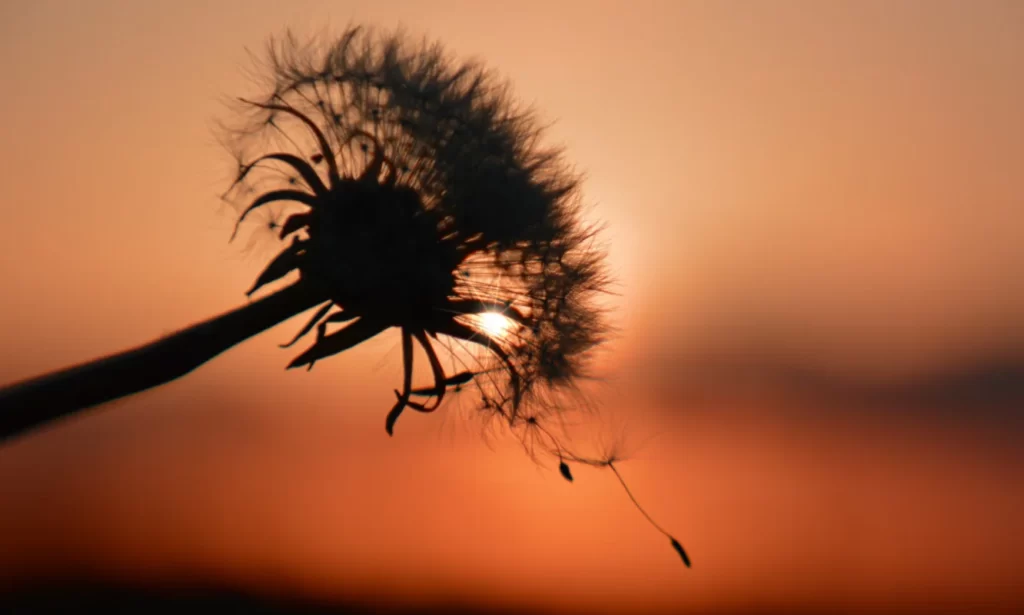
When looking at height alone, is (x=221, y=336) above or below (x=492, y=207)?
below

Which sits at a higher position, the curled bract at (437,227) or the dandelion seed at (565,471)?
the curled bract at (437,227)

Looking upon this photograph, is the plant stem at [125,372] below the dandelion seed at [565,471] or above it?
above

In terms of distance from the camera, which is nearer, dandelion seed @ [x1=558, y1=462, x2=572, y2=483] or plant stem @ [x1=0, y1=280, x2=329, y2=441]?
plant stem @ [x1=0, y1=280, x2=329, y2=441]

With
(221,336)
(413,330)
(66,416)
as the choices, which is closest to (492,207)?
(413,330)

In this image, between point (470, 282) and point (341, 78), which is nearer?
point (470, 282)

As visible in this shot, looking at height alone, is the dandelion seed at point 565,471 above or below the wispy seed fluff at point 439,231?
below

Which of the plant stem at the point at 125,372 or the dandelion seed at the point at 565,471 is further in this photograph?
the dandelion seed at the point at 565,471

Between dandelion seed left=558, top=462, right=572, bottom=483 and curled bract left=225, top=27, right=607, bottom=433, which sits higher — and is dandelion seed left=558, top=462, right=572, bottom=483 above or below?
below

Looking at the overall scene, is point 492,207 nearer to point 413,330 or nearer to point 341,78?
point 413,330
